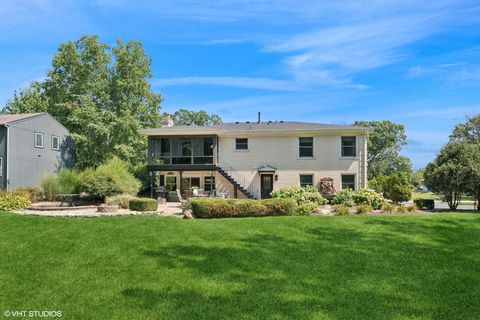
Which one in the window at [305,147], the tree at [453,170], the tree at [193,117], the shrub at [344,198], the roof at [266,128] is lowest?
the shrub at [344,198]

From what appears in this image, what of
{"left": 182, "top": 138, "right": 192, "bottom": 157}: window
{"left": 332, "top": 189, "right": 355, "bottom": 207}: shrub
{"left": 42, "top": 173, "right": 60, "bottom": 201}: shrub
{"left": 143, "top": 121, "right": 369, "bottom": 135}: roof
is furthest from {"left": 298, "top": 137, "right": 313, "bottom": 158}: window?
{"left": 42, "top": 173, "right": 60, "bottom": 201}: shrub

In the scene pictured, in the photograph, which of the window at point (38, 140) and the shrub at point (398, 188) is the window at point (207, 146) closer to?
the window at point (38, 140)

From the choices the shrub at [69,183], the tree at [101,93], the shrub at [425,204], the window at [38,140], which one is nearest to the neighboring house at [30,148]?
the window at [38,140]

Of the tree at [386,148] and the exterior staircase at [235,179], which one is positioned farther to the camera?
the tree at [386,148]

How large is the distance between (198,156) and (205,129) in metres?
2.08

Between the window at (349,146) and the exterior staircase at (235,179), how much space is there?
22.7 ft

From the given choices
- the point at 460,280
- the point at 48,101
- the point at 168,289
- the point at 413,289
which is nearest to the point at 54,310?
the point at 168,289

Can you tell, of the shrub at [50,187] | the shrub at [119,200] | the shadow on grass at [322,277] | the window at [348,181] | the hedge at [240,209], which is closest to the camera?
the shadow on grass at [322,277]

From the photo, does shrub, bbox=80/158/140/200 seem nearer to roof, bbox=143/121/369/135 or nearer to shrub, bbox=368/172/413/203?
roof, bbox=143/121/369/135

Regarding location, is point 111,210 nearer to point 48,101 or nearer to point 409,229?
point 409,229

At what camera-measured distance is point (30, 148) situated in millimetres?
27234

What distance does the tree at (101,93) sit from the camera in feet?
106

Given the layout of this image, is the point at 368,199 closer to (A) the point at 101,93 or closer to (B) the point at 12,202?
(B) the point at 12,202

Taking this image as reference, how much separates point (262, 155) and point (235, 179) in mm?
2591
